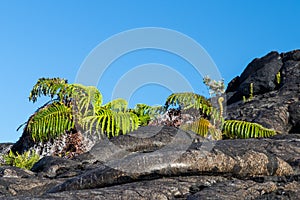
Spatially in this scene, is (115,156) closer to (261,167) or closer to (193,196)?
(261,167)

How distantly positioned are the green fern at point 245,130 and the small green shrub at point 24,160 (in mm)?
5381

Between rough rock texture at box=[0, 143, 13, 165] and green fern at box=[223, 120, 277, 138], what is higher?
green fern at box=[223, 120, 277, 138]

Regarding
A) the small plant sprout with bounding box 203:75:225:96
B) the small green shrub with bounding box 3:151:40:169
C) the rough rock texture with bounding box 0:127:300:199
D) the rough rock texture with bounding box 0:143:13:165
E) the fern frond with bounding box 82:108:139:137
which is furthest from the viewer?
the small plant sprout with bounding box 203:75:225:96

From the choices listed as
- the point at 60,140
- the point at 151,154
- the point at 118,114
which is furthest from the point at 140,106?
the point at 151,154

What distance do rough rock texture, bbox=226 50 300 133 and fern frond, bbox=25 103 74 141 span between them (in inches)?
224

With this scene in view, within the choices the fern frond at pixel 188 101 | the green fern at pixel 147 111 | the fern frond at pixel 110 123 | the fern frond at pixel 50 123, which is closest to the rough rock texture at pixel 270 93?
the fern frond at pixel 188 101

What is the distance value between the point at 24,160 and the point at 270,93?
9.64m

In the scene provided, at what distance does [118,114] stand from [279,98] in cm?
635

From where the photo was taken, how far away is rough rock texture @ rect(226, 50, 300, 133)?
18.3 metres

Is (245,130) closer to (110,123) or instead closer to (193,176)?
(110,123)

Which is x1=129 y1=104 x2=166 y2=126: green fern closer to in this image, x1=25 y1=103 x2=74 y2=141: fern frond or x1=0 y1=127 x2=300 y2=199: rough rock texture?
x1=25 y1=103 x2=74 y2=141: fern frond

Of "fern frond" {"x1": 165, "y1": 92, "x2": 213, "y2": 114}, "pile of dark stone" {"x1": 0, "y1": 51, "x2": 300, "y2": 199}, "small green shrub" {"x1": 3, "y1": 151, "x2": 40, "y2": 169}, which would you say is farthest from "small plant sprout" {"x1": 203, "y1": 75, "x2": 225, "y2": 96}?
"pile of dark stone" {"x1": 0, "y1": 51, "x2": 300, "y2": 199}

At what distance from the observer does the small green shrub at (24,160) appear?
14883mm

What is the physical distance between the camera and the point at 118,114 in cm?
1625
